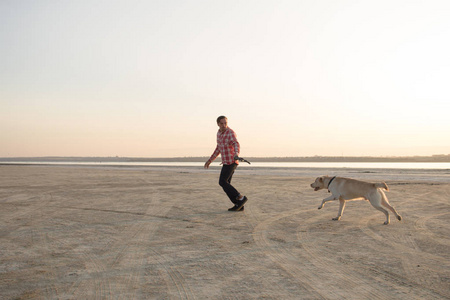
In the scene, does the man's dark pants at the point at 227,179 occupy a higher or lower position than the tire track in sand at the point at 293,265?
higher

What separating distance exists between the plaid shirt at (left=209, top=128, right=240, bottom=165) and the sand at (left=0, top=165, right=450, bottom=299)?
4.52ft

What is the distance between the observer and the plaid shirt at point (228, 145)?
8.62m

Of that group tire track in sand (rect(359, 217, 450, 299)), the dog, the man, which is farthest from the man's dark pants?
tire track in sand (rect(359, 217, 450, 299))

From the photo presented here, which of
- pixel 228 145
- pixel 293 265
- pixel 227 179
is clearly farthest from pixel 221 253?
pixel 228 145

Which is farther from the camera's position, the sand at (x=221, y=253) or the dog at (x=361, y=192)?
the dog at (x=361, y=192)

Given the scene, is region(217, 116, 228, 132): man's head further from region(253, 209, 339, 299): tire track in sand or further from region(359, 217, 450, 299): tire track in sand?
region(359, 217, 450, 299): tire track in sand

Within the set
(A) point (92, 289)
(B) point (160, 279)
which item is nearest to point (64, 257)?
(A) point (92, 289)

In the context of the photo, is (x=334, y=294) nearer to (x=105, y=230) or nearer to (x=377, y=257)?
(x=377, y=257)

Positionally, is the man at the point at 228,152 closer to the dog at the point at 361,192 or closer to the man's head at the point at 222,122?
the man's head at the point at 222,122

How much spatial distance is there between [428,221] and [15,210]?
32.5 ft

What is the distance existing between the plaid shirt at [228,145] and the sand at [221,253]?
1.38 meters

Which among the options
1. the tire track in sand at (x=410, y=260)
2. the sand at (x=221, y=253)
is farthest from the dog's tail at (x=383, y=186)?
the tire track in sand at (x=410, y=260)

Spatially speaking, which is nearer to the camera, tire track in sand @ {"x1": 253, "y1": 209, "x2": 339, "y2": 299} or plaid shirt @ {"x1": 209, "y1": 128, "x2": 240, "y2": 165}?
tire track in sand @ {"x1": 253, "y1": 209, "x2": 339, "y2": 299}

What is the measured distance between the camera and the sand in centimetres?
362
